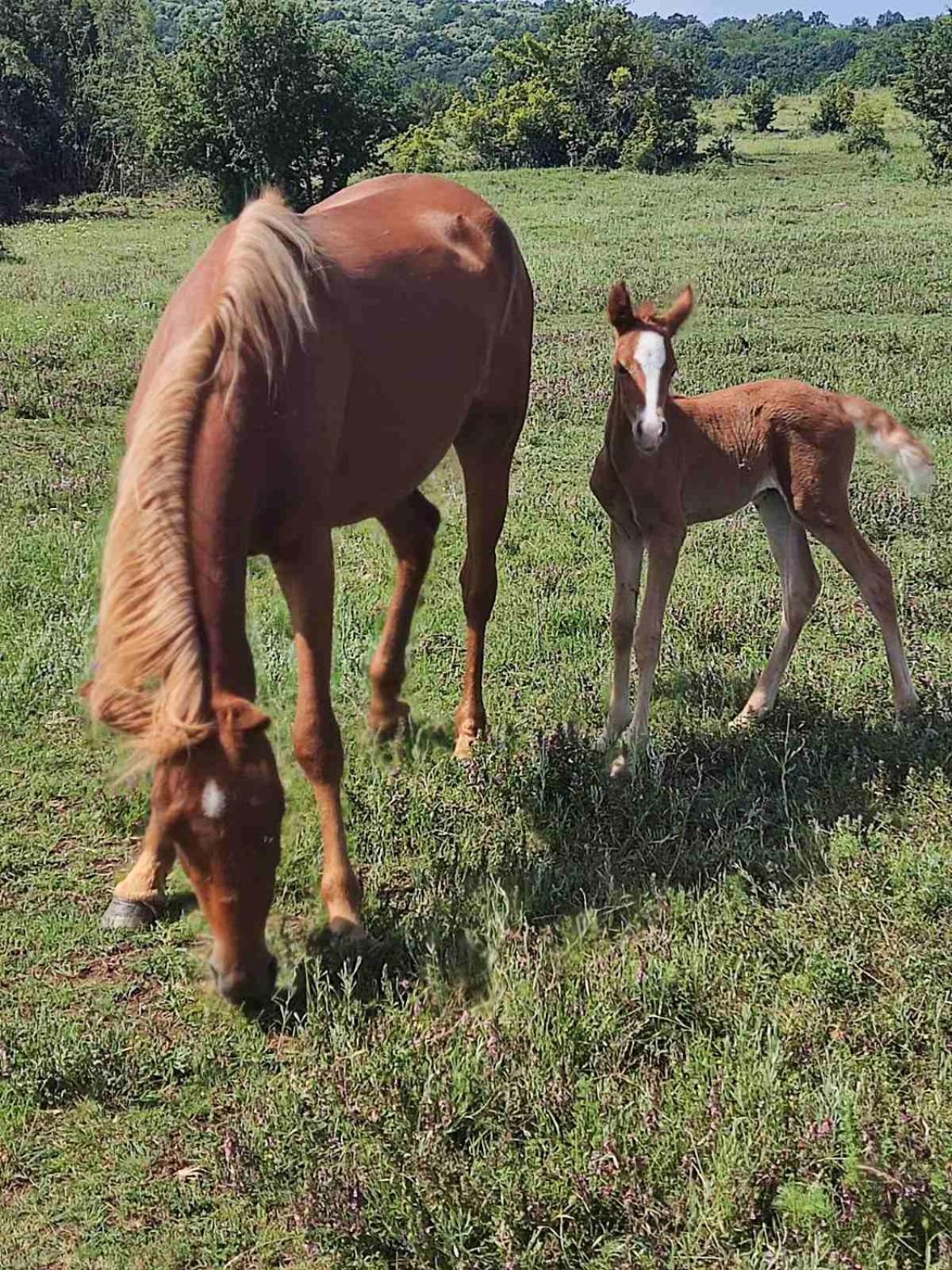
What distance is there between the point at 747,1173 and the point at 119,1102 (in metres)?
1.53

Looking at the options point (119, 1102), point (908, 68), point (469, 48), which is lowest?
point (119, 1102)

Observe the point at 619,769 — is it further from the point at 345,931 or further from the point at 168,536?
the point at 168,536

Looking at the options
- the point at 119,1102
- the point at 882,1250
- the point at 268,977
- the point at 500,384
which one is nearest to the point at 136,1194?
the point at 119,1102

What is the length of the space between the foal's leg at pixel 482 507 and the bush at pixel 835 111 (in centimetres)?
4972

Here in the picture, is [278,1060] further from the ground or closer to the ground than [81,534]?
closer to the ground

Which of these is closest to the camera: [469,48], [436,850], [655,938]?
[655,938]

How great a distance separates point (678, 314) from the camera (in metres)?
4.30

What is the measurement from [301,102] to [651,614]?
2941 centimetres

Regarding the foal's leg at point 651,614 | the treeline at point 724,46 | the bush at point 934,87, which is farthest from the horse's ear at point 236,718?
the treeline at point 724,46

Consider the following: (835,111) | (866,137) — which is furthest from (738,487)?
(835,111)

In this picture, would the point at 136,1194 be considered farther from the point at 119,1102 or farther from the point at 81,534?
the point at 81,534

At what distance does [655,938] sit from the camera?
11.1 ft

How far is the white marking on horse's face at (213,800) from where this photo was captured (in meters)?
2.64

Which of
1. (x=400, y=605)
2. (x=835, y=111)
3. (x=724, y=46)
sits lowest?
(x=400, y=605)
